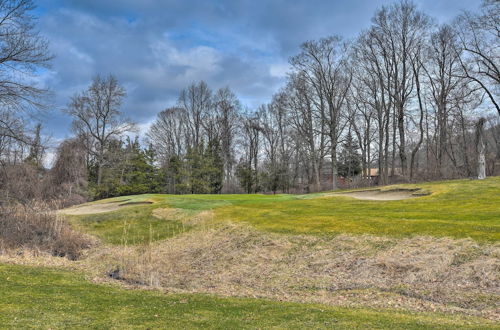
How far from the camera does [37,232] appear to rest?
541 inches

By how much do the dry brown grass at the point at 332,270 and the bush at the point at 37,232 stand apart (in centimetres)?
123

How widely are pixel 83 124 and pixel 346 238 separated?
3715cm

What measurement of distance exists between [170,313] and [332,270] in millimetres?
5328

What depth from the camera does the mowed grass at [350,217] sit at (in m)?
11.7

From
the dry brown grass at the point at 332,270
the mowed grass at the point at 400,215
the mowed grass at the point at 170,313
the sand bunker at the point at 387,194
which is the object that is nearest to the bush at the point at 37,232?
the dry brown grass at the point at 332,270

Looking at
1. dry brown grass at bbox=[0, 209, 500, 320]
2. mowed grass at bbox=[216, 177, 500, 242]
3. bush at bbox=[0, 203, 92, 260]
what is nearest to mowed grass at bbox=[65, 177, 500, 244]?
mowed grass at bbox=[216, 177, 500, 242]

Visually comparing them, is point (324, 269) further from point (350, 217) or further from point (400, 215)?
point (400, 215)

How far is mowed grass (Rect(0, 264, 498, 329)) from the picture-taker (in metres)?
5.33

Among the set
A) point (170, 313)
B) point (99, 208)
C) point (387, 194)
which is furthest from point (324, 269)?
point (99, 208)

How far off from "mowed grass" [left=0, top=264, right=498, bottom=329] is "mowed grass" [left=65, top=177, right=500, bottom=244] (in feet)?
18.9

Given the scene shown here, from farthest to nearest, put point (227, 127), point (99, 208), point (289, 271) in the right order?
point (227, 127), point (99, 208), point (289, 271)

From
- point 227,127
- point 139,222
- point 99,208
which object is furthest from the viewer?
point 227,127

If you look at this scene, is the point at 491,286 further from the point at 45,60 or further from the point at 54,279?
the point at 45,60

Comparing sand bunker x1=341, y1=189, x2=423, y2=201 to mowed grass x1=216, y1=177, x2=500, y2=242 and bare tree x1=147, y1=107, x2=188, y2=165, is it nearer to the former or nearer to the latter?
mowed grass x1=216, y1=177, x2=500, y2=242
